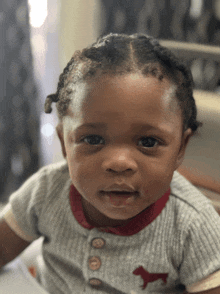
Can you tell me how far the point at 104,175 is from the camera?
37 cm

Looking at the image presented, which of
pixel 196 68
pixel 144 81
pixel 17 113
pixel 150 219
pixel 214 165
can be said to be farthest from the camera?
pixel 196 68

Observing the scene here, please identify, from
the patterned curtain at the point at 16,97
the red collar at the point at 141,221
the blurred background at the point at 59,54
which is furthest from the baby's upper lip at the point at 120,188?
the patterned curtain at the point at 16,97

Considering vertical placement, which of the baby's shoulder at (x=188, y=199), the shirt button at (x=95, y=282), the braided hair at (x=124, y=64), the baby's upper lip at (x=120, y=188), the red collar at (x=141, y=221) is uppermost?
the braided hair at (x=124, y=64)

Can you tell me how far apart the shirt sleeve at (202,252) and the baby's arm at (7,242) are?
0.26 meters

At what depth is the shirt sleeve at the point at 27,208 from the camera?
1.79ft

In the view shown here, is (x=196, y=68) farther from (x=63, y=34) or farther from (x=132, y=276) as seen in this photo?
(x=132, y=276)

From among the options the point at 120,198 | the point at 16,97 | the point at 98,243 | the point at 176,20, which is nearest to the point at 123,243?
the point at 98,243

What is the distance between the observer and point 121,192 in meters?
0.38

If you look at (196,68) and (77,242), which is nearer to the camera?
(77,242)

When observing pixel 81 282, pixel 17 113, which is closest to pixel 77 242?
pixel 81 282

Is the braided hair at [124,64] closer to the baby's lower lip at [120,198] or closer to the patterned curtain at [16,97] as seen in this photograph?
the baby's lower lip at [120,198]

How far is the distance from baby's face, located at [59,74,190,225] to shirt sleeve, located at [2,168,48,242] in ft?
0.54

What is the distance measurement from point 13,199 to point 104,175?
242 mm

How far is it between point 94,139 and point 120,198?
2.7 inches
